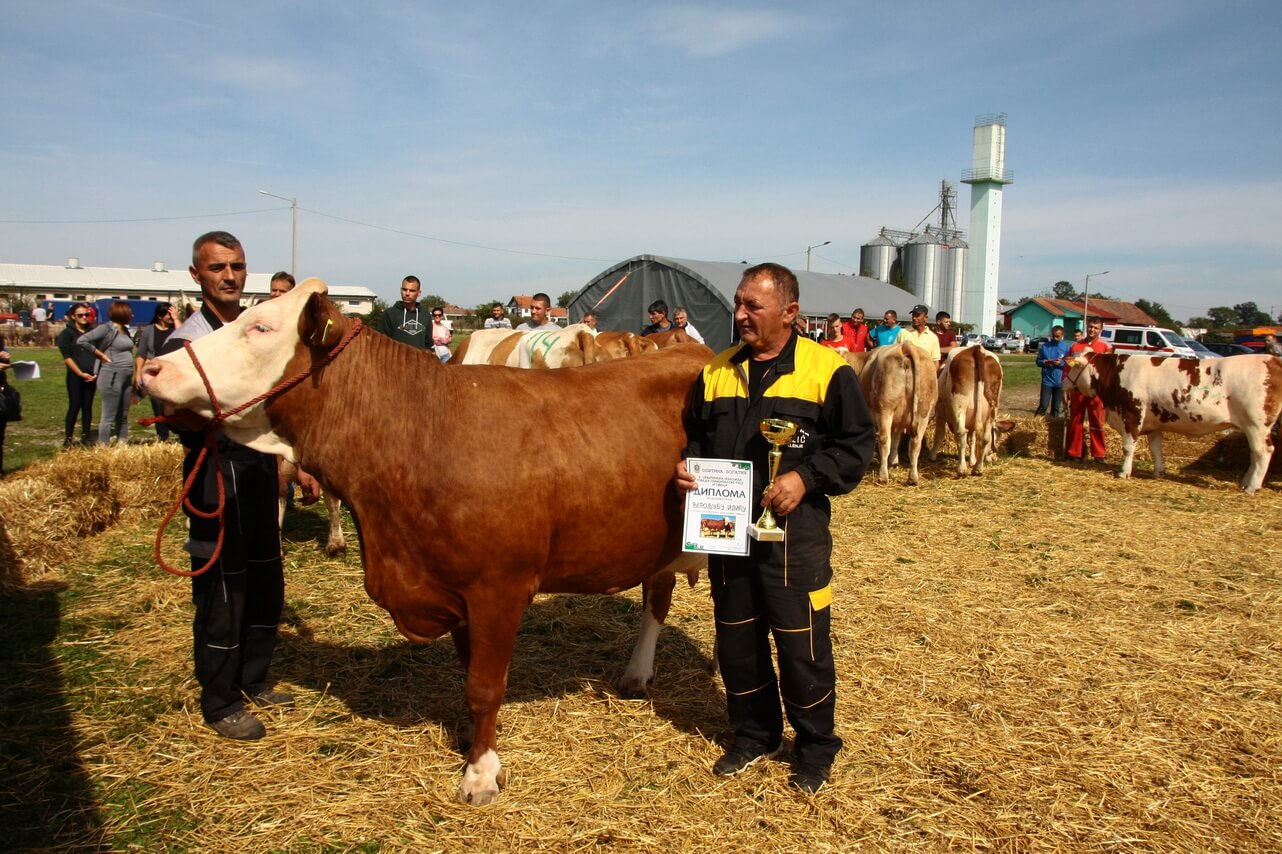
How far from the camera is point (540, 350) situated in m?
8.31

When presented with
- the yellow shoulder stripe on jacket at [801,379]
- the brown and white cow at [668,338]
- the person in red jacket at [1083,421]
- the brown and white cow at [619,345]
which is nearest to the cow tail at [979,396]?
the person in red jacket at [1083,421]

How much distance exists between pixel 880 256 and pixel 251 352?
73933 millimetres

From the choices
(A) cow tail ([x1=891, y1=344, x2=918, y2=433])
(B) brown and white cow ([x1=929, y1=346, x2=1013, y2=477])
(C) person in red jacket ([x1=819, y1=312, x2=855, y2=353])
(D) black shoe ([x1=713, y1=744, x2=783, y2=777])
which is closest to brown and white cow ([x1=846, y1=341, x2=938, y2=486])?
(A) cow tail ([x1=891, y1=344, x2=918, y2=433])

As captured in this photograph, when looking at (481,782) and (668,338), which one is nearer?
(481,782)

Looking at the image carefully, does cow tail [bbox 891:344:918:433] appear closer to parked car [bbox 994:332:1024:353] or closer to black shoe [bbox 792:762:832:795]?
black shoe [bbox 792:762:832:795]

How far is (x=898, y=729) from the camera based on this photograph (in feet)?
12.8

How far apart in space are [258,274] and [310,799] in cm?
8844

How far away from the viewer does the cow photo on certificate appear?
3.13 meters

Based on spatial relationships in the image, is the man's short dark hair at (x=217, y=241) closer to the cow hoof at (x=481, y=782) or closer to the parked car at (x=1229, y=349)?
the cow hoof at (x=481, y=782)

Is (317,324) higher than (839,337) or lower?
lower

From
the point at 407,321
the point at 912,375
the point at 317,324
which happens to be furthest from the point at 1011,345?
the point at 317,324

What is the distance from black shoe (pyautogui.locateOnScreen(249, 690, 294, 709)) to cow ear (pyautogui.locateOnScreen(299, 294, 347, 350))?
6.87 ft

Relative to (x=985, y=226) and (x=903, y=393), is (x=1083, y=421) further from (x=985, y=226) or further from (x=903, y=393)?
(x=985, y=226)

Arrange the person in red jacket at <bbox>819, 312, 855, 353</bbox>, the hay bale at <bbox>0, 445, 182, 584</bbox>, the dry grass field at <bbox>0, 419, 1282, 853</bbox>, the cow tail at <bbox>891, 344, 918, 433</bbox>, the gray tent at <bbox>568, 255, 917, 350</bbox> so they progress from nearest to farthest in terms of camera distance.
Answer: the dry grass field at <bbox>0, 419, 1282, 853</bbox>
the hay bale at <bbox>0, 445, 182, 584</bbox>
the cow tail at <bbox>891, 344, 918, 433</bbox>
the person in red jacket at <bbox>819, 312, 855, 353</bbox>
the gray tent at <bbox>568, 255, 917, 350</bbox>
